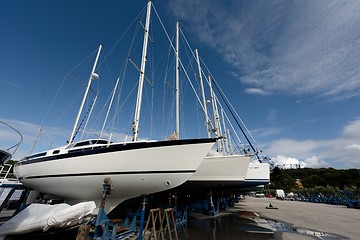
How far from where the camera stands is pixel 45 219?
15.2 feet

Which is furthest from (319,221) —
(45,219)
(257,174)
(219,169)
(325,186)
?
(325,186)

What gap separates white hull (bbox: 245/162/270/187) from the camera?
46.8 ft

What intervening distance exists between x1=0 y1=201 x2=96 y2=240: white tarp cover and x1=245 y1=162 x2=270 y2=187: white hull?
1238 centimetres

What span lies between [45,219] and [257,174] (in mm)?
13913

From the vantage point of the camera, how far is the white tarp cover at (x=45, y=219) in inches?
182

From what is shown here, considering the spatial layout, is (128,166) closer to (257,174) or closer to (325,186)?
(257,174)

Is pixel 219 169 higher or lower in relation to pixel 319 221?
higher

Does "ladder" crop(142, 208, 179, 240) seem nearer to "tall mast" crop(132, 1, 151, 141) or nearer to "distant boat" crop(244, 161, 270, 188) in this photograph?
"tall mast" crop(132, 1, 151, 141)

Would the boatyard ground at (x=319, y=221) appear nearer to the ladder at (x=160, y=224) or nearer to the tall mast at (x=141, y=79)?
the ladder at (x=160, y=224)

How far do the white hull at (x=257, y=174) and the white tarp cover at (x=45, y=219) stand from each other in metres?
12.4

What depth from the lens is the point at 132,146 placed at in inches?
245

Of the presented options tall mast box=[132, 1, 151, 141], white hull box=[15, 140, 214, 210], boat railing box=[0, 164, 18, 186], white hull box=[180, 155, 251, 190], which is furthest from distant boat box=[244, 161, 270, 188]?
boat railing box=[0, 164, 18, 186]

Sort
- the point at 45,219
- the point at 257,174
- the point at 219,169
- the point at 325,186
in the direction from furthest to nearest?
the point at 325,186
the point at 257,174
the point at 219,169
the point at 45,219

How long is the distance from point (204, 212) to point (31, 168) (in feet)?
37.4
